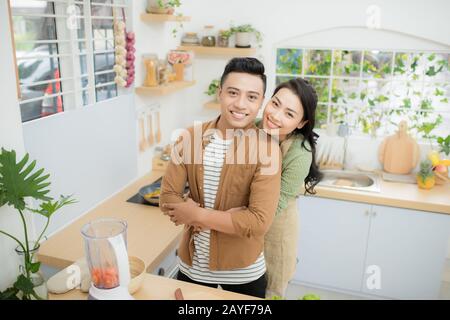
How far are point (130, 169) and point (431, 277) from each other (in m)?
2.03

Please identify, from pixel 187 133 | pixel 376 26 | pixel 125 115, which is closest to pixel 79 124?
pixel 125 115

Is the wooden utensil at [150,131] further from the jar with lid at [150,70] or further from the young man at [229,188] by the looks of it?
the young man at [229,188]

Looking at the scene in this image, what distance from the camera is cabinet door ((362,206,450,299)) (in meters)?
2.57

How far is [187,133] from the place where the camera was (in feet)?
4.88

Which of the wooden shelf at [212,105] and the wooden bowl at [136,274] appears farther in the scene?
the wooden shelf at [212,105]

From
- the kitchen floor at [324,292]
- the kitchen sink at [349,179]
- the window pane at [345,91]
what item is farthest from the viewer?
the window pane at [345,91]

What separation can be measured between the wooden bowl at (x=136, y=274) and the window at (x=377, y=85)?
7.21 feet

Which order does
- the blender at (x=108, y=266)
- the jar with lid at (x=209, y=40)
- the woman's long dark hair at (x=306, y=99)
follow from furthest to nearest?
the jar with lid at (x=209, y=40)
the woman's long dark hair at (x=306, y=99)
the blender at (x=108, y=266)

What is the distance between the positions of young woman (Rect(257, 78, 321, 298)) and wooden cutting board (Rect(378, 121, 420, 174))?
143 centimetres

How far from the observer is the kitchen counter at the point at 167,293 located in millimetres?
1324

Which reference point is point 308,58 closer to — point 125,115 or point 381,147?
point 381,147

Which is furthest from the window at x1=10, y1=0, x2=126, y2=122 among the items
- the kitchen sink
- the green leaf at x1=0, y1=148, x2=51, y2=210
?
the kitchen sink

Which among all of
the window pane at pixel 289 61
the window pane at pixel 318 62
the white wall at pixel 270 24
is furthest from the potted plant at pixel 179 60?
the window pane at pixel 318 62

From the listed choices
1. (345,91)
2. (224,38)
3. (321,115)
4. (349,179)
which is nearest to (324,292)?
(349,179)
